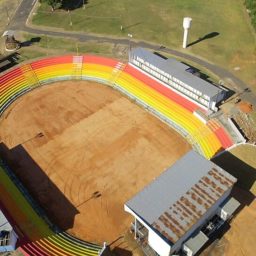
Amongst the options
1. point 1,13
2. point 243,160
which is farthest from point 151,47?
point 1,13

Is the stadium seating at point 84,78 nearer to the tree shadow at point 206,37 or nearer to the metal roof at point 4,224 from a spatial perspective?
the metal roof at point 4,224

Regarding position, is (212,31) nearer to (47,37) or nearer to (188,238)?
(47,37)

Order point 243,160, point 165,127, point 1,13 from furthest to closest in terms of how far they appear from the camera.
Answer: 1. point 1,13
2. point 165,127
3. point 243,160

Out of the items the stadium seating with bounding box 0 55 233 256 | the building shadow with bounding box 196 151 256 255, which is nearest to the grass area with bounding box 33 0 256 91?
the stadium seating with bounding box 0 55 233 256

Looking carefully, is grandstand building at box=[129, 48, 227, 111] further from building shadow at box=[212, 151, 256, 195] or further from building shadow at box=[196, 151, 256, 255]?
building shadow at box=[196, 151, 256, 255]

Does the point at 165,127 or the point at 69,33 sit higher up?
the point at 69,33

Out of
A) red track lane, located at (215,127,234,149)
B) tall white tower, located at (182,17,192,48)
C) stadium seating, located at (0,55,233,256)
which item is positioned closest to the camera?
stadium seating, located at (0,55,233,256)

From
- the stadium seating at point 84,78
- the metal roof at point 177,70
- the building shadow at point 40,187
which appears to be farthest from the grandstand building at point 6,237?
the metal roof at point 177,70
